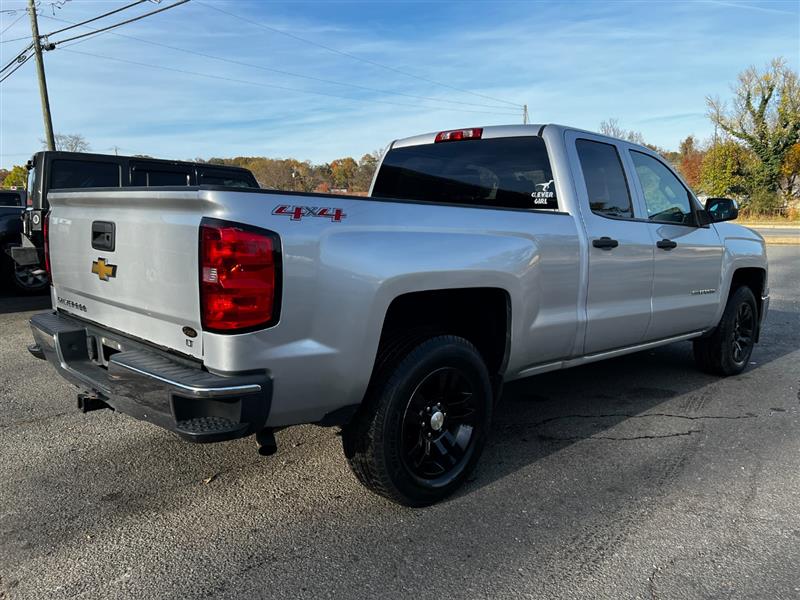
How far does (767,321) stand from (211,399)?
330 inches

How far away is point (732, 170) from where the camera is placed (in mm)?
38344

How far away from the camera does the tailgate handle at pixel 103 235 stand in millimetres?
2965

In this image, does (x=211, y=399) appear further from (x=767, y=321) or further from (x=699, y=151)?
(x=699, y=151)

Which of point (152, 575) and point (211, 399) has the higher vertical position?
point (211, 399)

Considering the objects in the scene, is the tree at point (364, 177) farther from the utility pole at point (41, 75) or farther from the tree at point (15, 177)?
the tree at point (15, 177)

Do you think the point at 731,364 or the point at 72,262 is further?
the point at 731,364

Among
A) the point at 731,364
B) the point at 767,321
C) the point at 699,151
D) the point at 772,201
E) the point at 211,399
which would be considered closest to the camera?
the point at 211,399

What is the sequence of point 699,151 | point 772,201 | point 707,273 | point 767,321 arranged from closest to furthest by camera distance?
point 707,273
point 767,321
point 772,201
point 699,151

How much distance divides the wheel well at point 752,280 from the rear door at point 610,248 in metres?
1.75

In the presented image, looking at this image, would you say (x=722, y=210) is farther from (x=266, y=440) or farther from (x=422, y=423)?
(x=266, y=440)

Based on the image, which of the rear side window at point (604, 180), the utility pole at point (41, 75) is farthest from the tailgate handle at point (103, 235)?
the utility pole at point (41, 75)

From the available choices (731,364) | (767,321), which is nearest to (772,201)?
(767,321)

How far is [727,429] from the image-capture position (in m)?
4.27

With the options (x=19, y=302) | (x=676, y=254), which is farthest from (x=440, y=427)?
(x=19, y=302)
